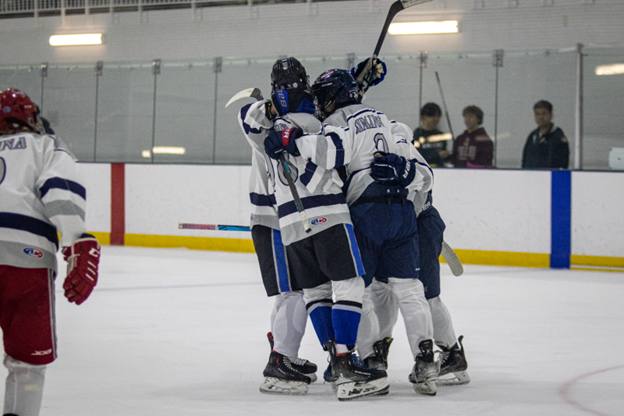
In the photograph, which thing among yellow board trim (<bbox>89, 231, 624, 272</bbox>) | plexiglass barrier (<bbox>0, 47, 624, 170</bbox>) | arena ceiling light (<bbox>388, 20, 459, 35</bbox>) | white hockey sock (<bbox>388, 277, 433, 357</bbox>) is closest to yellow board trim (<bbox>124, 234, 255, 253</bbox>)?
yellow board trim (<bbox>89, 231, 624, 272</bbox>)

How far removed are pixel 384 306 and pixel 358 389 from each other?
0.46 metres

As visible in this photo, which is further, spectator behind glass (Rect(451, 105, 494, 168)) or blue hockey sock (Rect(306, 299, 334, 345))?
spectator behind glass (Rect(451, 105, 494, 168))

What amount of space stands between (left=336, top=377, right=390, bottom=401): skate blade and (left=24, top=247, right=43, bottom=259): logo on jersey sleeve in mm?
1067

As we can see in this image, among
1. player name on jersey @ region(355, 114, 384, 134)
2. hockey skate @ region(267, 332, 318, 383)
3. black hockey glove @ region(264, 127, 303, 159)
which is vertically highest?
player name on jersey @ region(355, 114, 384, 134)

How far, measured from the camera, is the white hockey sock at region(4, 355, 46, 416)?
5.68 feet

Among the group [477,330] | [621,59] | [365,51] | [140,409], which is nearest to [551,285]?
[477,330]

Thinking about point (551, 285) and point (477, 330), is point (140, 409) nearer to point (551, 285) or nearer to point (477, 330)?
point (477, 330)

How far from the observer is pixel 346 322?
240cm

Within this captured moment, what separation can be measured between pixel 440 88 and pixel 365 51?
185 centimetres

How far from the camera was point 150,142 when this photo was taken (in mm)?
8867

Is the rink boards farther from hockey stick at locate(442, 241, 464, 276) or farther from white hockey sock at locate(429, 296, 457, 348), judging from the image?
white hockey sock at locate(429, 296, 457, 348)

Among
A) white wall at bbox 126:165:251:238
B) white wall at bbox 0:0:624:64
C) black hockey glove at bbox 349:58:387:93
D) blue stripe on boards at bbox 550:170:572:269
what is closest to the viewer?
black hockey glove at bbox 349:58:387:93

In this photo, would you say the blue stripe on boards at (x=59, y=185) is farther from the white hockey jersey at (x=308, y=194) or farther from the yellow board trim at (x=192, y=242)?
the yellow board trim at (x=192, y=242)

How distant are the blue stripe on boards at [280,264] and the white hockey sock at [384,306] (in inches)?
13.3
